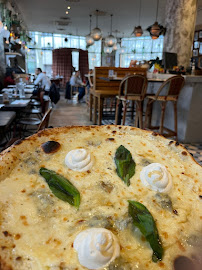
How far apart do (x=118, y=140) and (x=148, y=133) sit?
144 mm

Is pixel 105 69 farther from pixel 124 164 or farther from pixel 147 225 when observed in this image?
A: pixel 147 225

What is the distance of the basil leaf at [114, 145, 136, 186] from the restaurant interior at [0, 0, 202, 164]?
2.80 feet

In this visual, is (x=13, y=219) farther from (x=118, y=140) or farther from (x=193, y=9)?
(x=193, y=9)

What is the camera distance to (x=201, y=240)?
23.2 inches

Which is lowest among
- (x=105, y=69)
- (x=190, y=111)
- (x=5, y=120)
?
(x=190, y=111)

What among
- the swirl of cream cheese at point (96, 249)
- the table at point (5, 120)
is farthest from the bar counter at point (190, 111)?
the swirl of cream cheese at point (96, 249)

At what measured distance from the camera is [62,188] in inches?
26.8

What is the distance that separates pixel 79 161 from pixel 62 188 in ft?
0.38

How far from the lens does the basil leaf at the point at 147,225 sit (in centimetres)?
55

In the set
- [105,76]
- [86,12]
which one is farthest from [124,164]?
[86,12]

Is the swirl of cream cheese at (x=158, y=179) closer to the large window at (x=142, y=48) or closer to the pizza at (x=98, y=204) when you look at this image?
the pizza at (x=98, y=204)

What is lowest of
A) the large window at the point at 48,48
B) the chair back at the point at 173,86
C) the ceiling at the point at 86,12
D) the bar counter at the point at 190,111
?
the bar counter at the point at 190,111

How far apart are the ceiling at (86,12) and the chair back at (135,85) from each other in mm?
6050

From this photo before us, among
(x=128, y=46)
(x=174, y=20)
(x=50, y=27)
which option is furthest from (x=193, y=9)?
(x=128, y=46)
